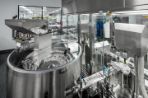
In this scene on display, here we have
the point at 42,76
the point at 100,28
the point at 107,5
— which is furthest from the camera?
the point at 42,76

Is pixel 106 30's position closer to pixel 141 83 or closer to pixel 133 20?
pixel 133 20

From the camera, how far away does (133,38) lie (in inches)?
34.4

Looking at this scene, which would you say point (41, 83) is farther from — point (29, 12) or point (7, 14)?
point (29, 12)

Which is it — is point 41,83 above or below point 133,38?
below

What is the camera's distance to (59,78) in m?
1.57

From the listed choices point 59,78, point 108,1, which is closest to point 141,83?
point 108,1

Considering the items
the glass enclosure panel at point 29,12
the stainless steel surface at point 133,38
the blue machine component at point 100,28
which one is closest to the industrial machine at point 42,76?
the blue machine component at point 100,28

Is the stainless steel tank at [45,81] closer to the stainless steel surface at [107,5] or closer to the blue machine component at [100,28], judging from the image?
the blue machine component at [100,28]

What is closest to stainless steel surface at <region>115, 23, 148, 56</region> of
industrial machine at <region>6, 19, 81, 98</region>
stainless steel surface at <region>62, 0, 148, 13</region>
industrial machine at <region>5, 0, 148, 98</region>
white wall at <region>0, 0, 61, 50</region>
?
industrial machine at <region>5, 0, 148, 98</region>

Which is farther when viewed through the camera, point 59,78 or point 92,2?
point 59,78

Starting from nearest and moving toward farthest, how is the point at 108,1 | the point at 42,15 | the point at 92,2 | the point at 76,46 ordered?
the point at 108,1, the point at 92,2, the point at 76,46, the point at 42,15

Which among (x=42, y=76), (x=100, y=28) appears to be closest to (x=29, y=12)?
(x=42, y=76)

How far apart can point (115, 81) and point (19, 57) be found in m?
1.38

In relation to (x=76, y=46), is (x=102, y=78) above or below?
below
